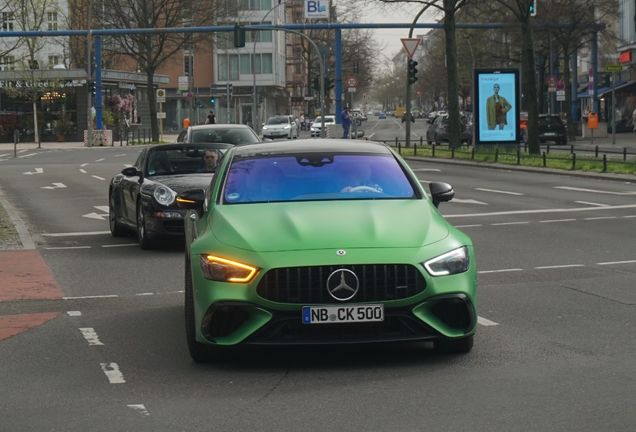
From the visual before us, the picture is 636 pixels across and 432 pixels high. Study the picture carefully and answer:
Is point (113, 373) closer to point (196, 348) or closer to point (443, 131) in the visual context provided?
point (196, 348)

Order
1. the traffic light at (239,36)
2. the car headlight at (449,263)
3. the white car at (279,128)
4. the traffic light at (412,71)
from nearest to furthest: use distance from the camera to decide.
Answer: the car headlight at (449,263)
the traffic light at (412,71)
the traffic light at (239,36)
the white car at (279,128)

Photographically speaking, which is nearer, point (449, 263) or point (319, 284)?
point (319, 284)

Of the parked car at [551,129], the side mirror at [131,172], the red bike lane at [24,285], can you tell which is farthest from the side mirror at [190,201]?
the parked car at [551,129]

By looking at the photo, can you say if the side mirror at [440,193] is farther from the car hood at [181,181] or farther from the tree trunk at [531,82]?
the tree trunk at [531,82]

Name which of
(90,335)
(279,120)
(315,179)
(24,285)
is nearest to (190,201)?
(315,179)

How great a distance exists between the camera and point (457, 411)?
19.2ft

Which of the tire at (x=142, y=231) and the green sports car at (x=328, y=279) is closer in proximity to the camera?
the green sports car at (x=328, y=279)

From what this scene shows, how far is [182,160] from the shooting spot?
50.9 feet

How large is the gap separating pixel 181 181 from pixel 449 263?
8123 mm

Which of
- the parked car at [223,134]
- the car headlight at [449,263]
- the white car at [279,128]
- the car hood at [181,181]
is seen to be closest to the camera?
the car headlight at [449,263]

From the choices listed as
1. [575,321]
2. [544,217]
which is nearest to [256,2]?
[544,217]

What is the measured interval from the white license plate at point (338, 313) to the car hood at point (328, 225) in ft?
1.24

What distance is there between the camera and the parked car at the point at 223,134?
71.9 ft

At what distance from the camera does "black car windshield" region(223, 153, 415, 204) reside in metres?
8.02
